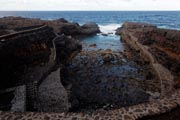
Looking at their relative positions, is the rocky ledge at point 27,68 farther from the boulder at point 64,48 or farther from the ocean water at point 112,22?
the ocean water at point 112,22

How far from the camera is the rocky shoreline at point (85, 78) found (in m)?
11.1

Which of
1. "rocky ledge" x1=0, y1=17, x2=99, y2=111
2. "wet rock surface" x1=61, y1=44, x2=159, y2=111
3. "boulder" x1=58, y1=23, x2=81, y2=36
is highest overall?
"boulder" x1=58, y1=23, x2=81, y2=36

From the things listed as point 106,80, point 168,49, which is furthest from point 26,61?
point 168,49

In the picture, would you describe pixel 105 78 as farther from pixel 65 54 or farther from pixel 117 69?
pixel 65 54

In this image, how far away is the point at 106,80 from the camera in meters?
19.6

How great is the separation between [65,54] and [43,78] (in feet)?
40.8

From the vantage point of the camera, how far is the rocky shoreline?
437 inches

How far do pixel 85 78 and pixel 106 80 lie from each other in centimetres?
197

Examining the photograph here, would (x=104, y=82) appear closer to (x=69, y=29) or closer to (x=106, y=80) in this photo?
(x=106, y=80)

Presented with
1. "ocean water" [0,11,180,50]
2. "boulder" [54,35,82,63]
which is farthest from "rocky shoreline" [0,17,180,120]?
"ocean water" [0,11,180,50]

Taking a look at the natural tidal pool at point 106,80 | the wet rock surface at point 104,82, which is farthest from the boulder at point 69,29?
the wet rock surface at point 104,82

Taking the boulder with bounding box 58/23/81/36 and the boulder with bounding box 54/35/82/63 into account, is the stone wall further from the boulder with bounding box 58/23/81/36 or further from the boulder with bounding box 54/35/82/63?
the boulder with bounding box 58/23/81/36

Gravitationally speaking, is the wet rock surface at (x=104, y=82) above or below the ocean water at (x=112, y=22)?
below

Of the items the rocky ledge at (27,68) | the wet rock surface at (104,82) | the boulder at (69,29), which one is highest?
the boulder at (69,29)
